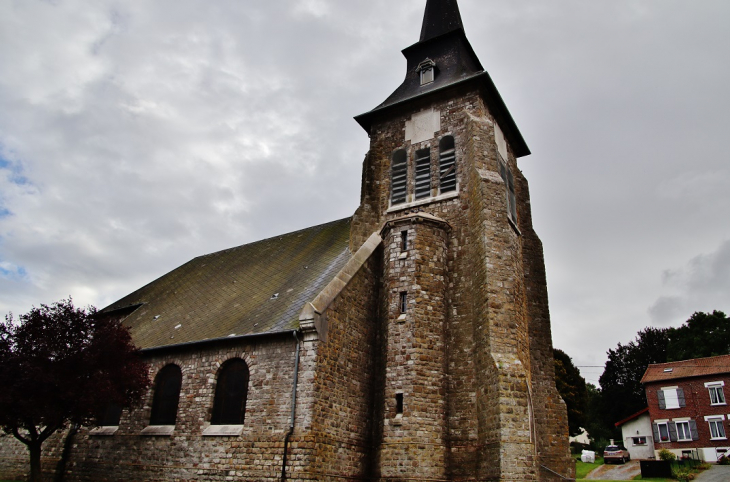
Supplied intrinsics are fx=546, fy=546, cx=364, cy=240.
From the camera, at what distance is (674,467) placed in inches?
971

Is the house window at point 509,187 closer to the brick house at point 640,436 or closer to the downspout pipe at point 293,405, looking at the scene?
the downspout pipe at point 293,405

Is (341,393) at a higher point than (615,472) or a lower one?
higher

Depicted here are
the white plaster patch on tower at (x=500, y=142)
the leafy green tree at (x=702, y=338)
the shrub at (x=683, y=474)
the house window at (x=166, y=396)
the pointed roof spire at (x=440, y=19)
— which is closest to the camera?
the house window at (x=166, y=396)

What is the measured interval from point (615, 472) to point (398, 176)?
19757 millimetres

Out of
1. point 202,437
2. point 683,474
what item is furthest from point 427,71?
point 683,474

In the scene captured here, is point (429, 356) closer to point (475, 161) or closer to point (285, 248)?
point (475, 161)

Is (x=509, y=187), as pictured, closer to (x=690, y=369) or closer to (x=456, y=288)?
(x=456, y=288)

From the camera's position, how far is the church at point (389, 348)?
13984 millimetres

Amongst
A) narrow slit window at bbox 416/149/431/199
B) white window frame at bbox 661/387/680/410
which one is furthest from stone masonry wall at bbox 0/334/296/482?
white window frame at bbox 661/387/680/410

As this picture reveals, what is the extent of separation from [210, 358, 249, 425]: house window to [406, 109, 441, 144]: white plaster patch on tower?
9.98m

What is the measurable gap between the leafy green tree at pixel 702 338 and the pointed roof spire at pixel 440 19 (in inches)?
1484

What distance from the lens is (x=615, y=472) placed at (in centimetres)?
2758

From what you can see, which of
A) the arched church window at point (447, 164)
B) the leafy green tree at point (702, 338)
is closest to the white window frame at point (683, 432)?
the leafy green tree at point (702, 338)

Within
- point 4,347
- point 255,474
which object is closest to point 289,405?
point 255,474
